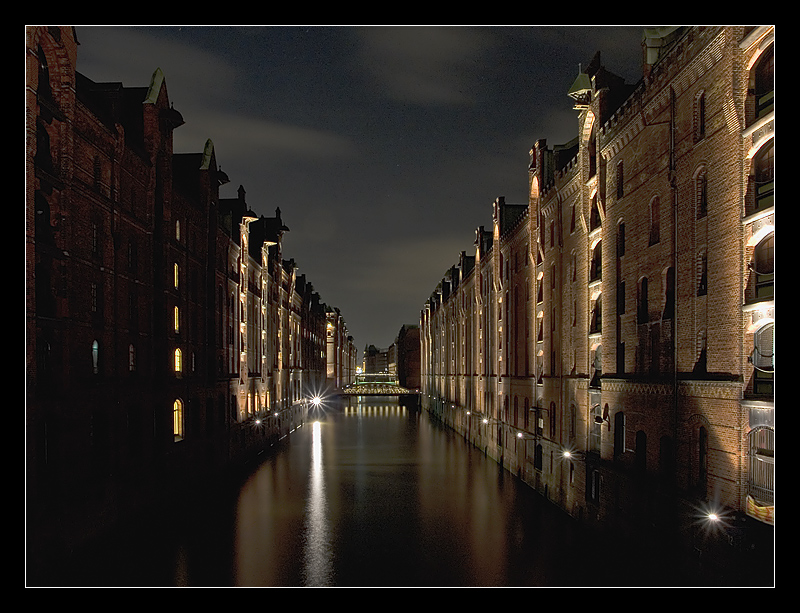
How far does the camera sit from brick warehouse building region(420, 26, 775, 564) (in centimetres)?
1488

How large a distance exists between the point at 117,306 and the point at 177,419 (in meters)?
8.41

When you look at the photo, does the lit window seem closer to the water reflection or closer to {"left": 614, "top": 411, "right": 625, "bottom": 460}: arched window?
the water reflection

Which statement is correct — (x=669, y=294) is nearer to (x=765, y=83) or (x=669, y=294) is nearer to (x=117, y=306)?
(x=765, y=83)

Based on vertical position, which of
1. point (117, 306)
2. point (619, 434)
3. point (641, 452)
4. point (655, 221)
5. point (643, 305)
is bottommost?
point (641, 452)

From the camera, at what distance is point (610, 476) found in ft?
72.2

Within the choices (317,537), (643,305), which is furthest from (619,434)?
(317,537)

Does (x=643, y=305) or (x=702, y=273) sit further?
(x=643, y=305)

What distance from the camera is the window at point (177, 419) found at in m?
30.0

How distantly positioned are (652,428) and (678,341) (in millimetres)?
2941

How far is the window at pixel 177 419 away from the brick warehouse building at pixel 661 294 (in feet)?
53.8

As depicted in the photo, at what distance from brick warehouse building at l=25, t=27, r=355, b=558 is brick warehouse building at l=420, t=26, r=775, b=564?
1630cm

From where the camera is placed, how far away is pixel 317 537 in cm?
2445
